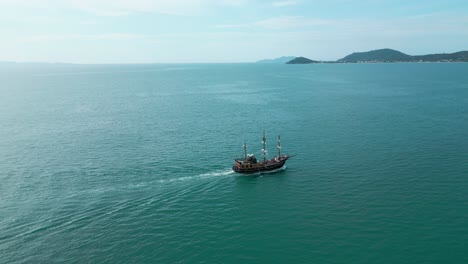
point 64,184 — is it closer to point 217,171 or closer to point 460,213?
point 217,171

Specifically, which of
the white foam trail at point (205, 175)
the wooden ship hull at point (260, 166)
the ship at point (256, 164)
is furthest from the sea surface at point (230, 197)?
the ship at point (256, 164)

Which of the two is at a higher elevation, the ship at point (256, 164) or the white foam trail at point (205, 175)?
the ship at point (256, 164)

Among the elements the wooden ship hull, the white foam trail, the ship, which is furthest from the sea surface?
the ship

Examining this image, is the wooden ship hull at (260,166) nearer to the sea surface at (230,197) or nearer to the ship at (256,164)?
the ship at (256,164)

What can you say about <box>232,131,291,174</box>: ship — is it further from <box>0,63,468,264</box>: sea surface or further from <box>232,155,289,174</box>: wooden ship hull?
<box>0,63,468,264</box>: sea surface

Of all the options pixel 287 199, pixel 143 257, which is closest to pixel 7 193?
pixel 143 257

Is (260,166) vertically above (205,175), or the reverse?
(260,166)

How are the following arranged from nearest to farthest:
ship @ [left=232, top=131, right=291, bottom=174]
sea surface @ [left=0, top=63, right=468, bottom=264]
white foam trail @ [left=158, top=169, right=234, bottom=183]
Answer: sea surface @ [left=0, top=63, right=468, bottom=264]
white foam trail @ [left=158, top=169, right=234, bottom=183]
ship @ [left=232, top=131, right=291, bottom=174]

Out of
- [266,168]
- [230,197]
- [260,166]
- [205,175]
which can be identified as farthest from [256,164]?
[230,197]

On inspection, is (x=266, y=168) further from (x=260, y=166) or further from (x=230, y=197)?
(x=230, y=197)

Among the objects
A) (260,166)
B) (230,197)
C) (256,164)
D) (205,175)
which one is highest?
(256,164)

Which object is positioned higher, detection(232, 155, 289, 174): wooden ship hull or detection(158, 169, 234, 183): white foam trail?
detection(232, 155, 289, 174): wooden ship hull
